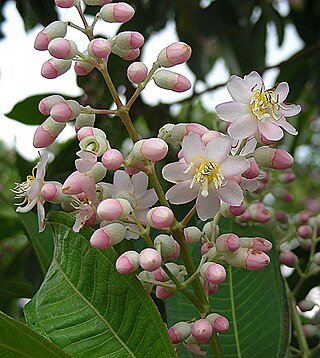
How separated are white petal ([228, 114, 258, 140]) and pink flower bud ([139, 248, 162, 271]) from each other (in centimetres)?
19

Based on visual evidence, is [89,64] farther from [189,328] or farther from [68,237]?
[189,328]

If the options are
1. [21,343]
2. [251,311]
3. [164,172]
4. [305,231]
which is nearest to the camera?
[21,343]

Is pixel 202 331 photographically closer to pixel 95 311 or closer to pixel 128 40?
pixel 95 311

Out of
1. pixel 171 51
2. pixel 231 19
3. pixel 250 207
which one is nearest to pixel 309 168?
pixel 231 19

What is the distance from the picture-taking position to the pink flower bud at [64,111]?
2.66 ft

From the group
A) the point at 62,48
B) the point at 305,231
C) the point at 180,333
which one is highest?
the point at 62,48

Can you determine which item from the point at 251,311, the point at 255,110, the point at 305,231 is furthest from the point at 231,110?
the point at 305,231

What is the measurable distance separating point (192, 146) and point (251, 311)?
13.5 inches

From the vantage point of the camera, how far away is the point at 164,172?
80 centimetres

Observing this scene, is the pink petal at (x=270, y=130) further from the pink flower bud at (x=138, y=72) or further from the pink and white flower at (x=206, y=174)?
the pink flower bud at (x=138, y=72)

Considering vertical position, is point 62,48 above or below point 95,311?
above

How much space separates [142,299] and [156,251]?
0.24 ft

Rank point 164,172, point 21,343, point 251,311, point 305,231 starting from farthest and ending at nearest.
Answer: point 305,231
point 251,311
point 164,172
point 21,343

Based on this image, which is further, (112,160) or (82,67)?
(82,67)
